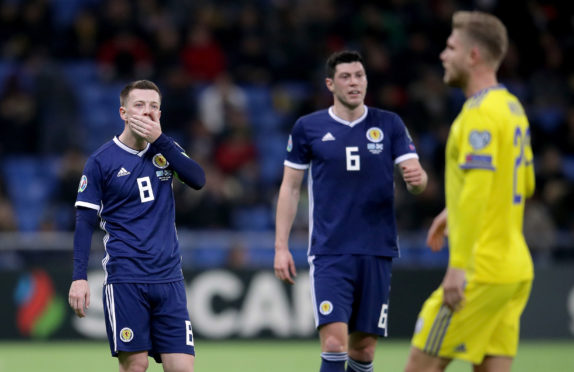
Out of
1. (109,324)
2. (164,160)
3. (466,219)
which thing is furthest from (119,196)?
(466,219)

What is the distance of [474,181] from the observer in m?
5.01

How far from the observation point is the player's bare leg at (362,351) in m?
7.15

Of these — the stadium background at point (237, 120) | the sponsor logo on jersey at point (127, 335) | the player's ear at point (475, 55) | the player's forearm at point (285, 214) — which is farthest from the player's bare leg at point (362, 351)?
the stadium background at point (237, 120)

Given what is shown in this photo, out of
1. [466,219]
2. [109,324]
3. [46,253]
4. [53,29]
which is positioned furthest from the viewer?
[53,29]

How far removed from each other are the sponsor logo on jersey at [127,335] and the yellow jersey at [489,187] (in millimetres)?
2325

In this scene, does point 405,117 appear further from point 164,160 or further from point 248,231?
point 164,160

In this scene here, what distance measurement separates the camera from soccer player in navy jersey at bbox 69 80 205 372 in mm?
6578

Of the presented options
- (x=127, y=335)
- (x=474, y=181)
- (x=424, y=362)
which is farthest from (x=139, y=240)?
(x=474, y=181)

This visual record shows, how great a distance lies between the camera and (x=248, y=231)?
49.3 ft

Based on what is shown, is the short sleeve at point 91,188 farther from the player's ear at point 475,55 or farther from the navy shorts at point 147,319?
the player's ear at point 475,55

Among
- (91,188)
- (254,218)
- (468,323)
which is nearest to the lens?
(468,323)

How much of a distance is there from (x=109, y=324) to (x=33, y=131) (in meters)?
9.56

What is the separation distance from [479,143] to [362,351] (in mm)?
2554

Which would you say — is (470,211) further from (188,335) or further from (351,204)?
(188,335)
